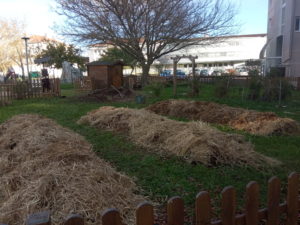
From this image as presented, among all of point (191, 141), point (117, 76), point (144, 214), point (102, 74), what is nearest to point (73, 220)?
point (144, 214)

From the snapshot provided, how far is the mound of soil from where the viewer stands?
14.4 m

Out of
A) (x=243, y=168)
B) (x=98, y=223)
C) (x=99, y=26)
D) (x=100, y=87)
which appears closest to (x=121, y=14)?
(x=99, y=26)

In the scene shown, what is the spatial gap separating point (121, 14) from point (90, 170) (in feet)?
55.3

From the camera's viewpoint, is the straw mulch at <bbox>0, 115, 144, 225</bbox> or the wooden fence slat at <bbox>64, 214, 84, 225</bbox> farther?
the straw mulch at <bbox>0, 115, 144, 225</bbox>

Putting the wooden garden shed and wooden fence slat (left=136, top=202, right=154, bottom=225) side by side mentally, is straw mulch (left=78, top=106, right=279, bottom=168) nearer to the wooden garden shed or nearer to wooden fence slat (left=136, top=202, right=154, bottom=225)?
wooden fence slat (left=136, top=202, right=154, bottom=225)

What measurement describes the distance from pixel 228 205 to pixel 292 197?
26.8 inches

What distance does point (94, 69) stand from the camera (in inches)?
660

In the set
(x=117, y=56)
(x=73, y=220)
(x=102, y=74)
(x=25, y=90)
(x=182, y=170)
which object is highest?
(x=117, y=56)

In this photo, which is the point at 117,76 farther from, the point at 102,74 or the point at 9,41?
the point at 9,41

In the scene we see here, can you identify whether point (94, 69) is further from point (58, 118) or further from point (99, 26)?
point (58, 118)

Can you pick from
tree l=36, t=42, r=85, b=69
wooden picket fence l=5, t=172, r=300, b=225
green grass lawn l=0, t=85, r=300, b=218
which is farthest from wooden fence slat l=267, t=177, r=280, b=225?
tree l=36, t=42, r=85, b=69

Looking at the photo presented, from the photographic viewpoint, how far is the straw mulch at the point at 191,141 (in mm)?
4379

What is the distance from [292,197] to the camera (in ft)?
7.37

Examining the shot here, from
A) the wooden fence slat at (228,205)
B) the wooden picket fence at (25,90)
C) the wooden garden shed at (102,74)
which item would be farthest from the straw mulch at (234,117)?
the wooden picket fence at (25,90)
